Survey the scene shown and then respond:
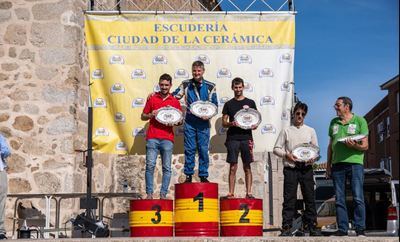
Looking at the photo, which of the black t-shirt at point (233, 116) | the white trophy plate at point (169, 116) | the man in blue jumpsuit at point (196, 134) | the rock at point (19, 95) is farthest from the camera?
the rock at point (19, 95)

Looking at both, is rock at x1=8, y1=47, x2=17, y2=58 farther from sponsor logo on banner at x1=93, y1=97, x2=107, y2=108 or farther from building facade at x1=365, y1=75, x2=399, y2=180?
building facade at x1=365, y1=75, x2=399, y2=180

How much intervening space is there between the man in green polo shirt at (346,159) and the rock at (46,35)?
4737 millimetres

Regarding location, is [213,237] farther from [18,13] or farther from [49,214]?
[18,13]

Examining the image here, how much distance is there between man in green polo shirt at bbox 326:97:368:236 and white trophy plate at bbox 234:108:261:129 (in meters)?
0.93

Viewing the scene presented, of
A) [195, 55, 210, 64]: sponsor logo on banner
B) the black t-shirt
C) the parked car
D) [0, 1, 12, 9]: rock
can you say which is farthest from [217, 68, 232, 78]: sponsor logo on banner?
the parked car

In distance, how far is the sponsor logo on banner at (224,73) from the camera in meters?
10.7

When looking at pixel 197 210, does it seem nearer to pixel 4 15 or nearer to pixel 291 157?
pixel 291 157

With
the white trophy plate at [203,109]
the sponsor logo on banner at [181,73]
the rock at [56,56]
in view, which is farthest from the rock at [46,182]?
the white trophy plate at [203,109]

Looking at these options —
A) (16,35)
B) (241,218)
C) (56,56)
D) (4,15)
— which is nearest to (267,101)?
(241,218)

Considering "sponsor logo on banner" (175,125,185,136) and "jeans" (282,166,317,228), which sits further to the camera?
"sponsor logo on banner" (175,125,185,136)

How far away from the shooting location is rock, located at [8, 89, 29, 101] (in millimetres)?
10719

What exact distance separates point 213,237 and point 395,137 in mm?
34500

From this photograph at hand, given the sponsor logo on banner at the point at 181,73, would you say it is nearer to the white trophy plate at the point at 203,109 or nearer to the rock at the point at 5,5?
the white trophy plate at the point at 203,109

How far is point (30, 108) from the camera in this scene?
1070 cm
